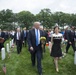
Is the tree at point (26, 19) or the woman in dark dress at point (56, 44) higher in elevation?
the woman in dark dress at point (56, 44)

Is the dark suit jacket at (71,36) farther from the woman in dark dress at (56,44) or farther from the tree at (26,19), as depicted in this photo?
the tree at (26,19)

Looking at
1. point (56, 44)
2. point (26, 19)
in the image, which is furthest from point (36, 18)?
point (56, 44)

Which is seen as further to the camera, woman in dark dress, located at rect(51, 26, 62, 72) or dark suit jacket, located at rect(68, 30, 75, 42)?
dark suit jacket, located at rect(68, 30, 75, 42)

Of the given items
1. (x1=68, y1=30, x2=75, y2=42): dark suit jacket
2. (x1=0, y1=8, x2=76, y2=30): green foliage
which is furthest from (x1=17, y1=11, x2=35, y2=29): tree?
(x1=68, y1=30, x2=75, y2=42): dark suit jacket

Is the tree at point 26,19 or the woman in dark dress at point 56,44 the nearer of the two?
the woman in dark dress at point 56,44

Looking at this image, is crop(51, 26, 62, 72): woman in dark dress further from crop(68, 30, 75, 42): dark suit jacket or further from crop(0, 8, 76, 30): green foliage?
crop(0, 8, 76, 30): green foliage

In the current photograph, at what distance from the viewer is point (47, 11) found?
109 m

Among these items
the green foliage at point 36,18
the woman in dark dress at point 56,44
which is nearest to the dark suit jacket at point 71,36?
the woman in dark dress at point 56,44

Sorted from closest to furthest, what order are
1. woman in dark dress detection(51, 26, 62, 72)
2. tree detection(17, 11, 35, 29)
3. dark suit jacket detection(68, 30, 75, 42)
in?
1. woman in dark dress detection(51, 26, 62, 72)
2. dark suit jacket detection(68, 30, 75, 42)
3. tree detection(17, 11, 35, 29)

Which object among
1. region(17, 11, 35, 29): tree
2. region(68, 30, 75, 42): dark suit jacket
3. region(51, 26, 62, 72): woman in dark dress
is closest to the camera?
region(51, 26, 62, 72): woman in dark dress

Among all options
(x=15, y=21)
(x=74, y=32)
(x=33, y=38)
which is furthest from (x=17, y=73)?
(x=15, y=21)

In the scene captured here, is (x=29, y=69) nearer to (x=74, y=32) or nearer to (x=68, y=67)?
(x=68, y=67)

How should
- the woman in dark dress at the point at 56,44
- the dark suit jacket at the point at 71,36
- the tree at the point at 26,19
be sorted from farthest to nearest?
the tree at the point at 26,19, the dark suit jacket at the point at 71,36, the woman in dark dress at the point at 56,44

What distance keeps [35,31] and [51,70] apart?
1917 mm
